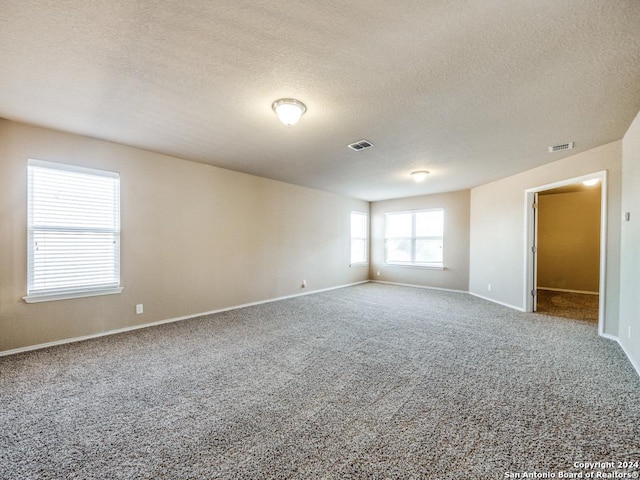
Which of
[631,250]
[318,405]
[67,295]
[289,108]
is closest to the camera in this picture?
[318,405]

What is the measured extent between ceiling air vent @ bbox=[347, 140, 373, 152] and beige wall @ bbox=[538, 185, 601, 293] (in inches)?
248

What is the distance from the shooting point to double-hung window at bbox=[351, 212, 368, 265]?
7895 mm

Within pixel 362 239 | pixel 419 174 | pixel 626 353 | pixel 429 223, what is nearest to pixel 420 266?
pixel 429 223

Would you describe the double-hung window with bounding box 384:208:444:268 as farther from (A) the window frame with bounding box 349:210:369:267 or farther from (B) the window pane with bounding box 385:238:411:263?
(A) the window frame with bounding box 349:210:369:267

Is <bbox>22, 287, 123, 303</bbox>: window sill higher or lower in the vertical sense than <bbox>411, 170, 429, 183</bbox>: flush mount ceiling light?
lower

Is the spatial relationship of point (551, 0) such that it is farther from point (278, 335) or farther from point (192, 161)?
point (192, 161)

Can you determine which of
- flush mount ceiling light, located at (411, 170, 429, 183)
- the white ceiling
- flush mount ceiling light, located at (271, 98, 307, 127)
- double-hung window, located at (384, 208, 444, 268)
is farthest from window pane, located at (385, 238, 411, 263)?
flush mount ceiling light, located at (271, 98, 307, 127)

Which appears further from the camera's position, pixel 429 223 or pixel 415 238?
pixel 415 238

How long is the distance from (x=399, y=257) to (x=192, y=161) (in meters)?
5.80

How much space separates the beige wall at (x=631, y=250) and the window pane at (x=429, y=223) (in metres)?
3.84

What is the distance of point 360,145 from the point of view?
144 inches

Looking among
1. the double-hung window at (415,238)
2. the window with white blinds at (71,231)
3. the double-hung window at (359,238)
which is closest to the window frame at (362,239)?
the double-hung window at (359,238)

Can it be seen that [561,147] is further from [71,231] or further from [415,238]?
[71,231]

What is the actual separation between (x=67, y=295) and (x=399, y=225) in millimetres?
7074
